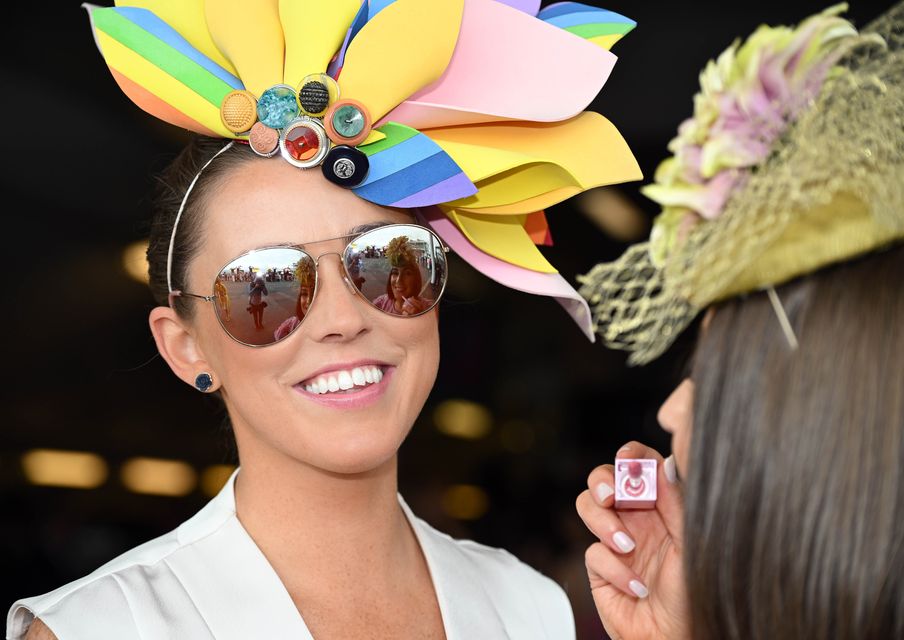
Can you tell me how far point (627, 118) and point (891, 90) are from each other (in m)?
3.93

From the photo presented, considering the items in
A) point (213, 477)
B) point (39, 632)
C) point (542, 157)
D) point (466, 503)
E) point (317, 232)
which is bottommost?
point (466, 503)

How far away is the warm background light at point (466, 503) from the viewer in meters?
6.29

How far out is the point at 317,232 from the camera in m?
2.18

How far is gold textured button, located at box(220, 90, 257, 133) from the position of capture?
218 cm

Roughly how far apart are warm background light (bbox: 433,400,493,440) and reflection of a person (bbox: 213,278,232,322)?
14.3ft

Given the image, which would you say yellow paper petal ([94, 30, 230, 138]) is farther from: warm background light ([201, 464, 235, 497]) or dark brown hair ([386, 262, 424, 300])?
warm background light ([201, 464, 235, 497])

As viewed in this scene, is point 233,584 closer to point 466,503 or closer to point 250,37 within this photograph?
point 250,37

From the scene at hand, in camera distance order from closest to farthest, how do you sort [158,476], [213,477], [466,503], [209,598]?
[209,598] → [158,476] → [213,477] → [466,503]

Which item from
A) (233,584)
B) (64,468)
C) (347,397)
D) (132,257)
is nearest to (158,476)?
(64,468)

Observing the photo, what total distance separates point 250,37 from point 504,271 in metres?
0.74

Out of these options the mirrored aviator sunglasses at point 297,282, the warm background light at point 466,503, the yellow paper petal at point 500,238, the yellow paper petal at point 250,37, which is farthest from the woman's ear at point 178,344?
the warm background light at point 466,503

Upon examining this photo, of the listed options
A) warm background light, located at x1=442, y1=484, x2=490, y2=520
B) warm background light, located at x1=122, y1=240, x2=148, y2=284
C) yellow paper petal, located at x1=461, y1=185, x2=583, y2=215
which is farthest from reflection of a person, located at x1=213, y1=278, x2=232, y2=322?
warm background light, located at x1=442, y1=484, x2=490, y2=520

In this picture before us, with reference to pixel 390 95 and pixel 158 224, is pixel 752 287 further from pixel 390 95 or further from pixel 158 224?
pixel 158 224

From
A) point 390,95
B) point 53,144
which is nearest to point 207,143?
point 390,95
